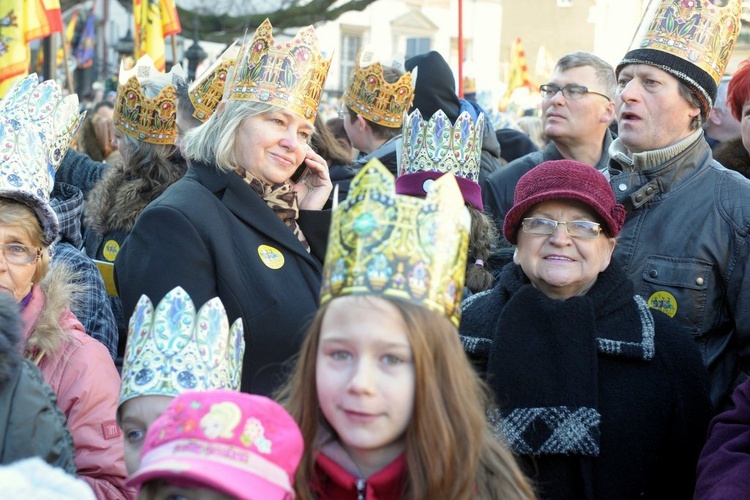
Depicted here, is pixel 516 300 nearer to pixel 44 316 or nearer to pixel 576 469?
pixel 576 469

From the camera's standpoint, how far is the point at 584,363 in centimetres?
341

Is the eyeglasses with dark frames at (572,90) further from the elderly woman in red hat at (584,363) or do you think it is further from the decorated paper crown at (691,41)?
the elderly woman in red hat at (584,363)

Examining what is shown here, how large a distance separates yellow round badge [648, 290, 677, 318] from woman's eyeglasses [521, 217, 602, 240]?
0.51 meters

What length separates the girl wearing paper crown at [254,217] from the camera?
365 cm

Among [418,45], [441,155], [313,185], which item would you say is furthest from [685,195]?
[418,45]

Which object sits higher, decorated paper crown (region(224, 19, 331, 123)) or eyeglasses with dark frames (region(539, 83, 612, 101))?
decorated paper crown (region(224, 19, 331, 123))

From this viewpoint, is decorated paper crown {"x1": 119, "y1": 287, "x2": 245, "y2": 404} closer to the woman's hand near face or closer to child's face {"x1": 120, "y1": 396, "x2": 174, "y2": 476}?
child's face {"x1": 120, "y1": 396, "x2": 174, "y2": 476}

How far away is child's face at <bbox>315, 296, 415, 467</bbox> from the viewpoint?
8.46 feet

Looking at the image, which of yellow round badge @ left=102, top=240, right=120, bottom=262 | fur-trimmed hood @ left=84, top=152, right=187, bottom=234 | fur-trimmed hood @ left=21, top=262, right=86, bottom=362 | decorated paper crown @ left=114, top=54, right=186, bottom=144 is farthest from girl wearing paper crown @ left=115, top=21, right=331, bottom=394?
decorated paper crown @ left=114, top=54, right=186, bottom=144

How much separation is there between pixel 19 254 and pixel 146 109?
2377mm

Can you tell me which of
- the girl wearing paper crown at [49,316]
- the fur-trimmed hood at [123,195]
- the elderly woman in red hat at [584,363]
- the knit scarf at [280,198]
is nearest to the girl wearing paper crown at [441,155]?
the knit scarf at [280,198]

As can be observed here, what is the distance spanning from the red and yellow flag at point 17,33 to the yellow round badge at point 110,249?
3097 millimetres

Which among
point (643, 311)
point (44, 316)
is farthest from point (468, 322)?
point (44, 316)

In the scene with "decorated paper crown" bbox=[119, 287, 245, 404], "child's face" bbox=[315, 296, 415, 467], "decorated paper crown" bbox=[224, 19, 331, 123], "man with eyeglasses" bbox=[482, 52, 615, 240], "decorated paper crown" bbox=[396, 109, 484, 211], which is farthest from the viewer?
"man with eyeglasses" bbox=[482, 52, 615, 240]
